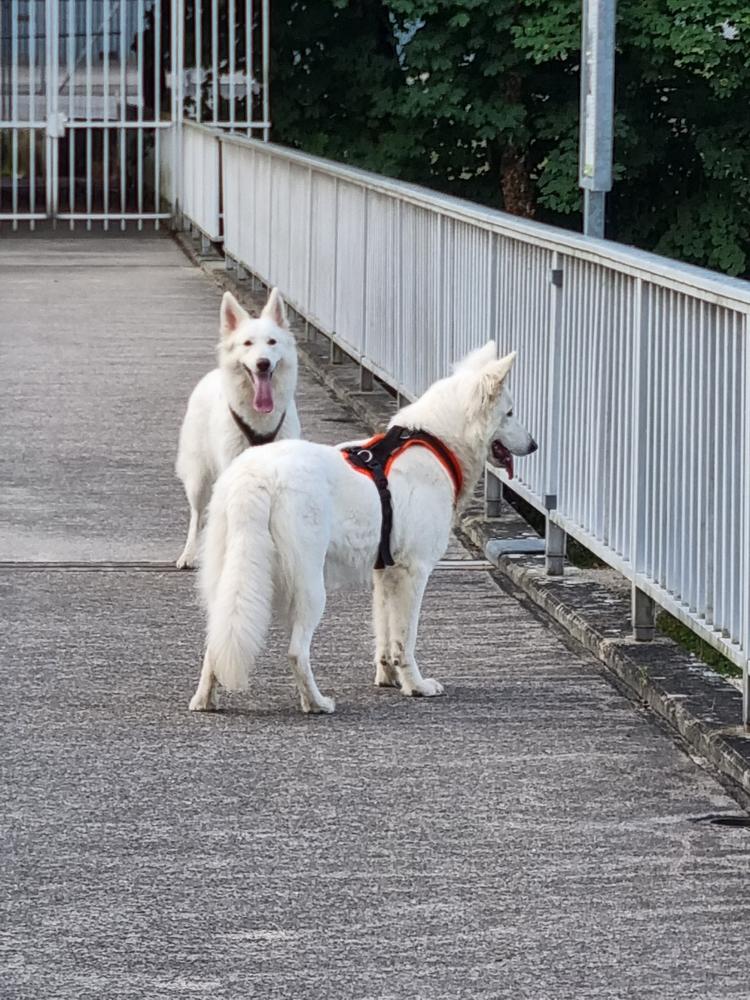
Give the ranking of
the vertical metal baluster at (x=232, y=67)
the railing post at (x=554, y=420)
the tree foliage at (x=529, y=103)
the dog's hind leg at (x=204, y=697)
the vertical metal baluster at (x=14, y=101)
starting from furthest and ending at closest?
1. the vertical metal baluster at (x=14, y=101)
2. the vertical metal baluster at (x=232, y=67)
3. the tree foliage at (x=529, y=103)
4. the railing post at (x=554, y=420)
5. the dog's hind leg at (x=204, y=697)

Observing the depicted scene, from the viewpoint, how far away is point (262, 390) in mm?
9320

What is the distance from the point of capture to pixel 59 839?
18.6ft

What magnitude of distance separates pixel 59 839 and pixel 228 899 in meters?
0.67

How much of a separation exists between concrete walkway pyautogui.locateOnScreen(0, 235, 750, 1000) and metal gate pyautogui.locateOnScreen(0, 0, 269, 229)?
73.6 ft

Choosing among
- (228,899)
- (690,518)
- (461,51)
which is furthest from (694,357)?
(461,51)

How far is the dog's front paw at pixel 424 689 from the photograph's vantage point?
7301mm

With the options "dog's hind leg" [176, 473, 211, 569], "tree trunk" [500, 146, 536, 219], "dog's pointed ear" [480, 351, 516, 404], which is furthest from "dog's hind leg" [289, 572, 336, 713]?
"tree trunk" [500, 146, 536, 219]

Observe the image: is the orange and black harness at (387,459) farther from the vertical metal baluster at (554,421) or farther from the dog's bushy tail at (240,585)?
Result: the vertical metal baluster at (554,421)

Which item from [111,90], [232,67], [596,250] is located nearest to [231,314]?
[596,250]

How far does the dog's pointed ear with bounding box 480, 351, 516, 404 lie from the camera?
7.42 meters

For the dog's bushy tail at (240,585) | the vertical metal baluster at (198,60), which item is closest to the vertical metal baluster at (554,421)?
the dog's bushy tail at (240,585)

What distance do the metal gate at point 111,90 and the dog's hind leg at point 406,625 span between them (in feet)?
79.6

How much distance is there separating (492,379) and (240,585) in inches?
50.7

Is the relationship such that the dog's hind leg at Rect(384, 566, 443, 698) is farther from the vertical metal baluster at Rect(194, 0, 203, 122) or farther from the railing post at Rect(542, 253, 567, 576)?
the vertical metal baluster at Rect(194, 0, 203, 122)
